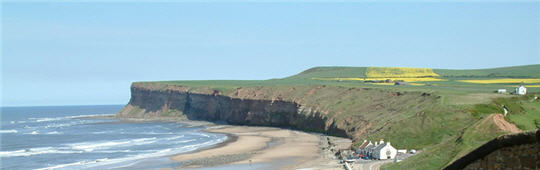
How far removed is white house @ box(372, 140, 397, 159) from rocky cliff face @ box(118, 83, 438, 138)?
1396 cm

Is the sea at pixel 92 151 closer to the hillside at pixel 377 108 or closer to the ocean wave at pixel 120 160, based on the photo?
the ocean wave at pixel 120 160

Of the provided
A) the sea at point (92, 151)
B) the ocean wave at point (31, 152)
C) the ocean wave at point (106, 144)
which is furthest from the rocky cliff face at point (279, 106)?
the ocean wave at point (31, 152)

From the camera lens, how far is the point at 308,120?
9275cm

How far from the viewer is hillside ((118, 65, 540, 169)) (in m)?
50.9

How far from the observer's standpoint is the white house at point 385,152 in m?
48.3

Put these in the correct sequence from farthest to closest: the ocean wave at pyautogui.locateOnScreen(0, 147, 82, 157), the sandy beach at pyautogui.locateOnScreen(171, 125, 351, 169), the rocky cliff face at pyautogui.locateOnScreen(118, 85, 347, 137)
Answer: the rocky cliff face at pyautogui.locateOnScreen(118, 85, 347, 137) → the ocean wave at pyautogui.locateOnScreen(0, 147, 82, 157) → the sandy beach at pyautogui.locateOnScreen(171, 125, 351, 169)

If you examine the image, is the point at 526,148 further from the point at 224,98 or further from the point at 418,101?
the point at 224,98

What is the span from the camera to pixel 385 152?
48406 millimetres

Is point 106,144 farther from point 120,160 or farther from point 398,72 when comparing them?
point 398,72

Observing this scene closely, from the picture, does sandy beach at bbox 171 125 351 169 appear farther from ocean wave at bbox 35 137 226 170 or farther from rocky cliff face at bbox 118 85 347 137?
rocky cliff face at bbox 118 85 347 137

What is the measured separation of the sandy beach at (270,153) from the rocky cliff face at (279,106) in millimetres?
3858

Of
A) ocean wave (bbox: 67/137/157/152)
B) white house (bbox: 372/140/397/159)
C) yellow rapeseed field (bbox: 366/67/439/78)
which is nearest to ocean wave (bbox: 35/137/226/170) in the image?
ocean wave (bbox: 67/137/157/152)

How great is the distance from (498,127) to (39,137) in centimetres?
7704

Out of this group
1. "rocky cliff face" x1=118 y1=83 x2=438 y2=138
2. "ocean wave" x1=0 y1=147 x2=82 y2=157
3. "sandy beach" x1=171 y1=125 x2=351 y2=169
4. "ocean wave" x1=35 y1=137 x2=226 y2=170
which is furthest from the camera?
"rocky cliff face" x1=118 y1=83 x2=438 y2=138
